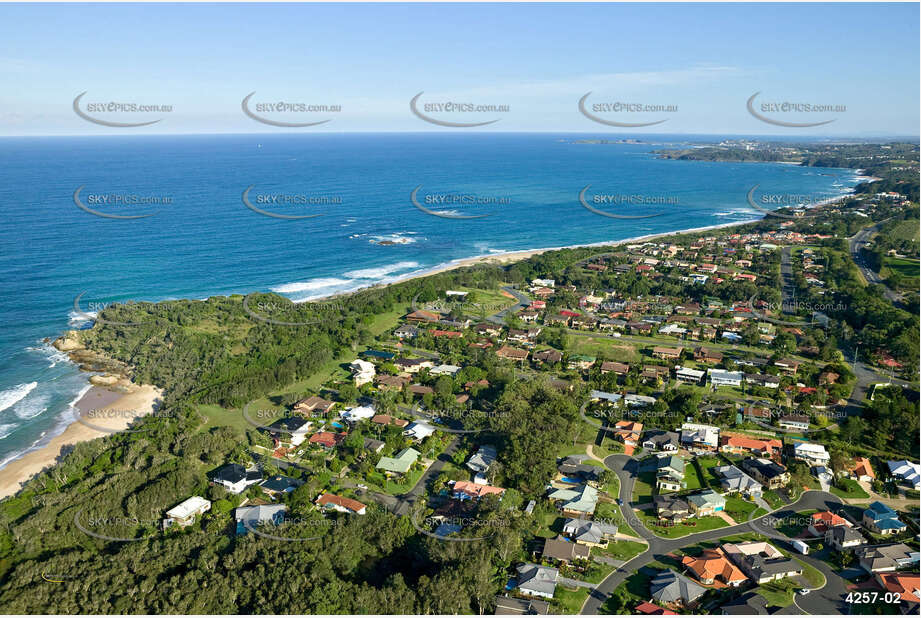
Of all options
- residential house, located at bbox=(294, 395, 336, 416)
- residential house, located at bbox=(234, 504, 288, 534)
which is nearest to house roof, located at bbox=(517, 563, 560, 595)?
residential house, located at bbox=(234, 504, 288, 534)

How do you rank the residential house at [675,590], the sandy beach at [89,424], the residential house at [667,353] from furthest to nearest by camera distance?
1. the residential house at [667,353]
2. the sandy beach at [89,424]
3. the residential house at [675,590]

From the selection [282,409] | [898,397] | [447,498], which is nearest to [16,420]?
[282,409]

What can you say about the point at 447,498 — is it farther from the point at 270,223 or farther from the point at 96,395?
the point at 270,223

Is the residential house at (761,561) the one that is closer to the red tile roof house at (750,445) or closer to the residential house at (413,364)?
the red tile roof house at (750,445)

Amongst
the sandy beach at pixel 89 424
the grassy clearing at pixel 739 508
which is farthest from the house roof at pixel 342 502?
the grassy clearing at pixel 739 508

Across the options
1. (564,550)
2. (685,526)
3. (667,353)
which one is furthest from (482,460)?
(667,353)

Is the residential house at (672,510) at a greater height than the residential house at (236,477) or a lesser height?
lesser
